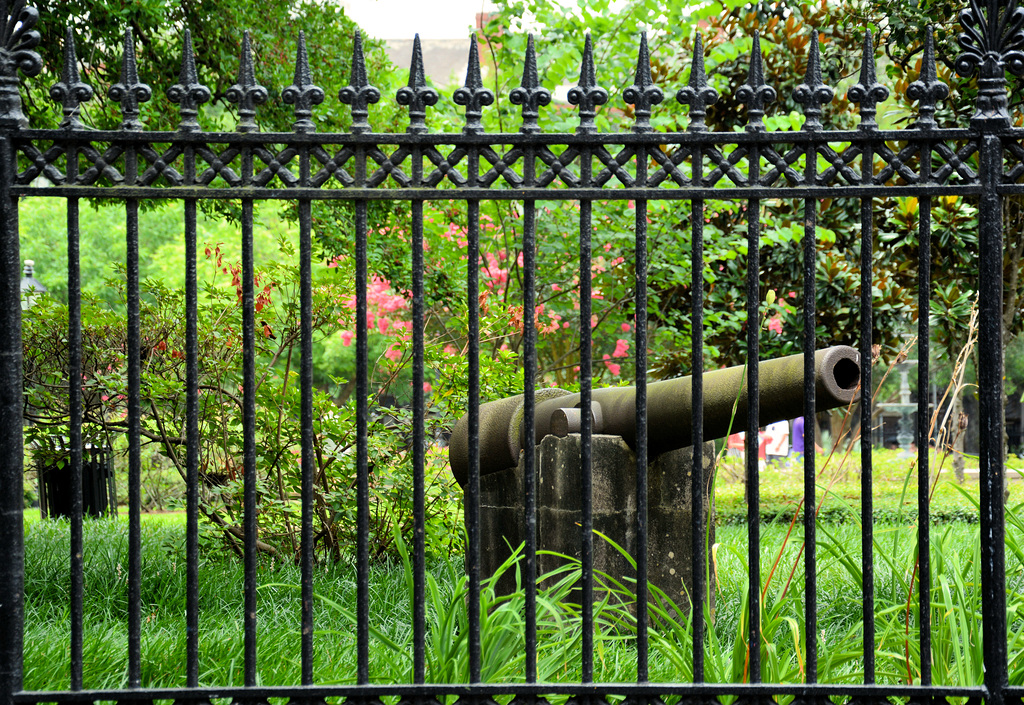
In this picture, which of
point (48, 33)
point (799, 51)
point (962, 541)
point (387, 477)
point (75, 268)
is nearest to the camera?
point (75, 268)

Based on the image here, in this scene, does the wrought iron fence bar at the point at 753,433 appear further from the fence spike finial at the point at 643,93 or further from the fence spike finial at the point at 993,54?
the fence spike finial at the point at 993,54

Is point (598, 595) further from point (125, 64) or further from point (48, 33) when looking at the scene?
point (48, 33)

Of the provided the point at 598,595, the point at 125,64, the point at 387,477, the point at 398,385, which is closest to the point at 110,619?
the point at 387,477

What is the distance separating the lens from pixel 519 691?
9.21 ft

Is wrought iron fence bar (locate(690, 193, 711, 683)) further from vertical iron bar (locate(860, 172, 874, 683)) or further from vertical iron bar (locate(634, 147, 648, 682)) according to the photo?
vertical iron bar (locate(860, 172, 874, 683))

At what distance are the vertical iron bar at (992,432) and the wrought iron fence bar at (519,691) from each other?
0.15 metres

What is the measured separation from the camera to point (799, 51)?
11.0m

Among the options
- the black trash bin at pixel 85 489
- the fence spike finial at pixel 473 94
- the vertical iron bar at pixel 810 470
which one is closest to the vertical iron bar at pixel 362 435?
the fence spike finial at pixel 473 94

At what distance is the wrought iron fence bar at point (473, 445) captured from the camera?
9.30 feet

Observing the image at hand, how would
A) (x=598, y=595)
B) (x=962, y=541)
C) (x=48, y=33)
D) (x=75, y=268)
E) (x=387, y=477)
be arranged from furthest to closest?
(x=962, y=541), (x=48, y=33), (x=387, y=477), (x=598, y=595), (x=75, y=268)

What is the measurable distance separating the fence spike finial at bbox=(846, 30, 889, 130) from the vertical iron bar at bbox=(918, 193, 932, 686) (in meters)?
0.22

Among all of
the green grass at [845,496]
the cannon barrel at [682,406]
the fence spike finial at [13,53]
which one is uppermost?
the fence spike finial at [13,53]

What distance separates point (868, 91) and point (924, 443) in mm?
1153

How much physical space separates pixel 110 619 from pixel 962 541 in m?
6.44
